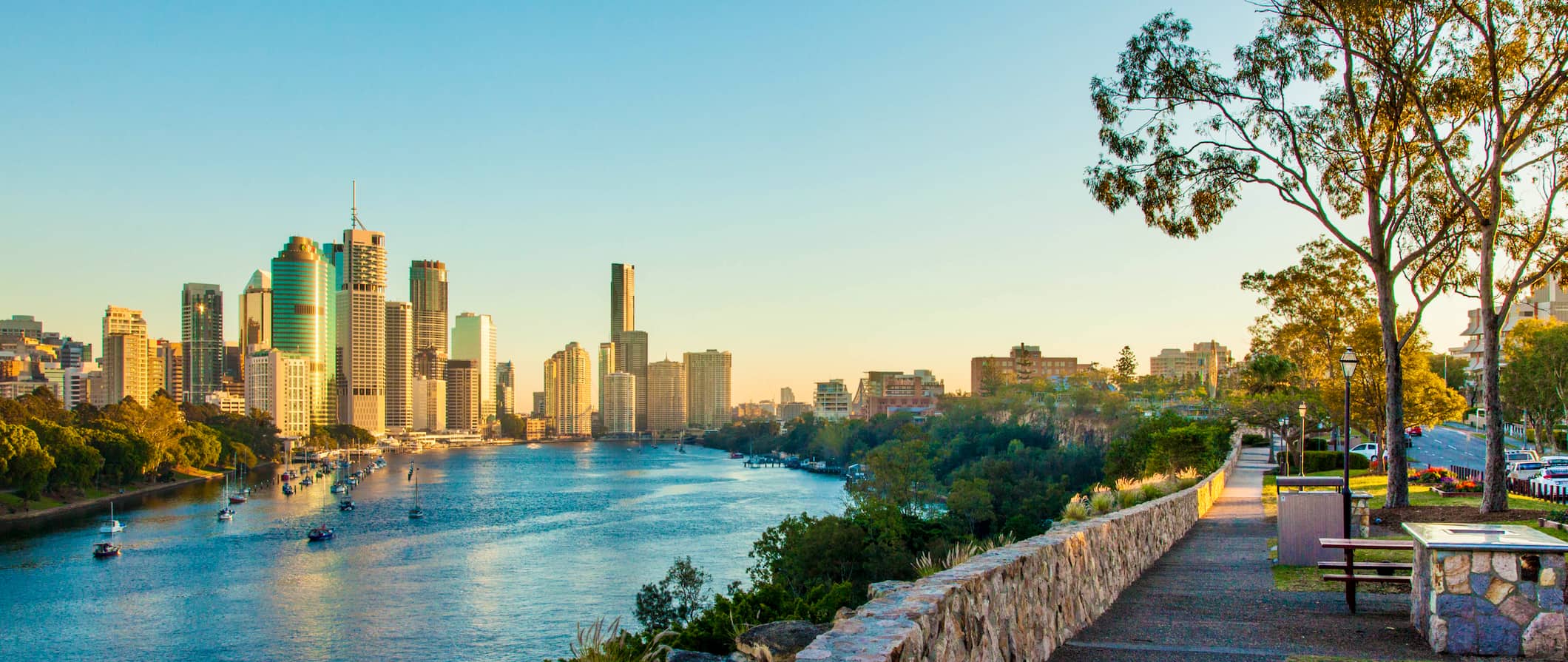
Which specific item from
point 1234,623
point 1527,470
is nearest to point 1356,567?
point 1234,623

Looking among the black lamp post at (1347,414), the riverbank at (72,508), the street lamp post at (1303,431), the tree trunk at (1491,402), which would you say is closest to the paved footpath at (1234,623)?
the black lamp post at (1347,414)

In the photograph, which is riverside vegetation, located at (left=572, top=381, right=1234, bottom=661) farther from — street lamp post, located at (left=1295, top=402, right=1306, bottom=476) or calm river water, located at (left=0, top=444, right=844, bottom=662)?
calm river water, located at (left=0, top=444, right=844, bottom=662)

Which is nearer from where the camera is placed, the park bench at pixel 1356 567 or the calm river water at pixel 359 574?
the park bench at pixel 1356 567

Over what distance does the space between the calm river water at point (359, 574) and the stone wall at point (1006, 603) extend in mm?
29323

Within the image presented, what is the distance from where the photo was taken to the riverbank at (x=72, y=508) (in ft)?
238

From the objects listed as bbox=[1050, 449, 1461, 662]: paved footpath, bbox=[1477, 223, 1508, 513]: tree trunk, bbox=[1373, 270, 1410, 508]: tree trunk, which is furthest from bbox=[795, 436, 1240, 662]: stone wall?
bbox=[1373, 270, 1410, 508]: tree trunk

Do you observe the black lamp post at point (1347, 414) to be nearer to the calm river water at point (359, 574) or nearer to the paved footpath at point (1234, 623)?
the paved footpath at point (1234, 623)

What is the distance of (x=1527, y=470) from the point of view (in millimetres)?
35375

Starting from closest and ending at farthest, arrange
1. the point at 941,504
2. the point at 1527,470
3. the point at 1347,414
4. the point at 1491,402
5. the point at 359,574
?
the point at 1491,402 → the point at 1347,414 → the point at 1527,470 → the point at 359,574 → the point at 941,504

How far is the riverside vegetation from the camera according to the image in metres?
17.5

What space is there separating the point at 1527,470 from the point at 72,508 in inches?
3571

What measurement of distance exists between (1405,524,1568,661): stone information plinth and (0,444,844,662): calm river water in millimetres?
32847

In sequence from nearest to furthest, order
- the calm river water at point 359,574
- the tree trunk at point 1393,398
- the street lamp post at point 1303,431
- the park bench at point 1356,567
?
the park bench at point 1356,567 → the tree trunk at point 1393,398 → the street lamp post at point 1303,431 → the calm river water at point 359,574

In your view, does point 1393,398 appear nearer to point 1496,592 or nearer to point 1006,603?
point 1496,592
